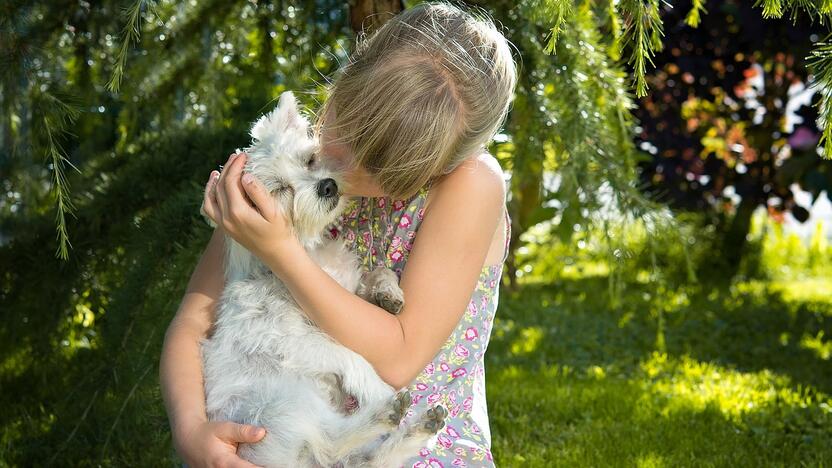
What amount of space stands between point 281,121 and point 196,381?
0.76 metres

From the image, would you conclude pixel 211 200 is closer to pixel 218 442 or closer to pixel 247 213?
pixel 247 213

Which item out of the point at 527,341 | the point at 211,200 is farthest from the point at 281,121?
the point at 527,341

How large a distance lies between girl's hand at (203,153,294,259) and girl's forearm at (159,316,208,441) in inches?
15.4

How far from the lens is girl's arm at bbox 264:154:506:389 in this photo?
215 centimetres

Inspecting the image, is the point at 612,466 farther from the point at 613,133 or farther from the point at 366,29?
the point at 366,29

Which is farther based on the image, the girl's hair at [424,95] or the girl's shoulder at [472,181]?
the girl's shoulder at [472,181]

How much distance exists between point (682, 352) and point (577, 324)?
74cm

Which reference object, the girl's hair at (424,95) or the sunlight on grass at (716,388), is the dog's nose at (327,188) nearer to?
the girl's hair at (424,95)

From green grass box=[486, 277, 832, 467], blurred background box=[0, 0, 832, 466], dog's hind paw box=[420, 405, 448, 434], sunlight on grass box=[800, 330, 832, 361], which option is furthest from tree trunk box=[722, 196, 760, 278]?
dog's hind paw box=[420, 405, 448, 434]

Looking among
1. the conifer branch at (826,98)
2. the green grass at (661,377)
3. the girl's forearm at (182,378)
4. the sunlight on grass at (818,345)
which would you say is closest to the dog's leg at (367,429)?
the girl's forearm at (182,378)

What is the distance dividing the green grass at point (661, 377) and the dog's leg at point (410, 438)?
1.32 metres

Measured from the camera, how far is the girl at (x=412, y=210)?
2156 mm

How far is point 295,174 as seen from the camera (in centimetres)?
241

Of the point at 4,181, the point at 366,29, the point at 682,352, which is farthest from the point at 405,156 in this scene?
the point at 682,352
